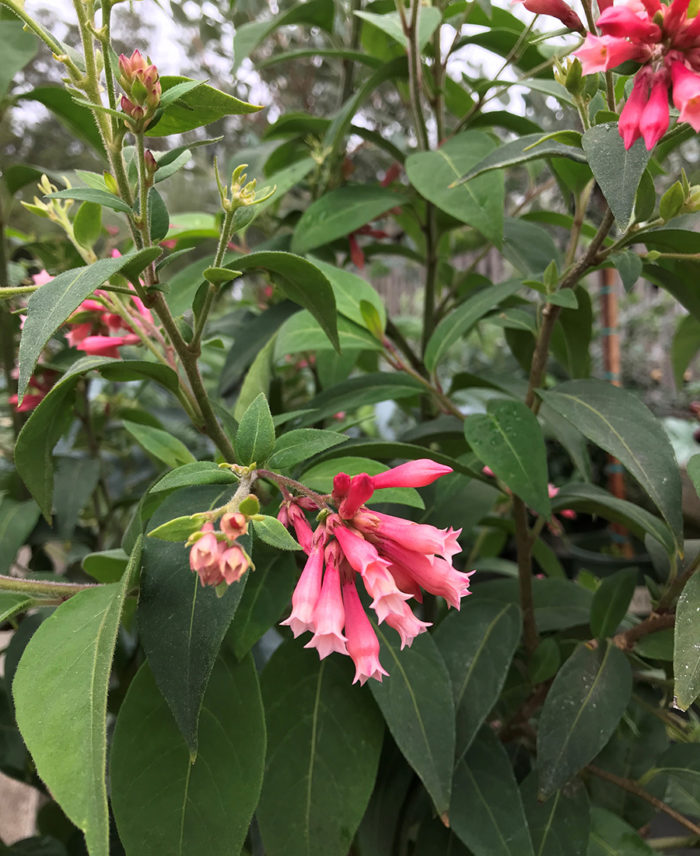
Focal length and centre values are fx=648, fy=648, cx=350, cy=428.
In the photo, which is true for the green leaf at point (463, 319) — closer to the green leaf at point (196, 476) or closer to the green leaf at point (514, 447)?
the green leaf at point (514, 447)

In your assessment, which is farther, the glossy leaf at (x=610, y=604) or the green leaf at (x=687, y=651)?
the glossy leaf at (x=610, y=604)

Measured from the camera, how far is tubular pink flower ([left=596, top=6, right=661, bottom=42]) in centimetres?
27

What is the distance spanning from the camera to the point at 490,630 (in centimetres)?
46

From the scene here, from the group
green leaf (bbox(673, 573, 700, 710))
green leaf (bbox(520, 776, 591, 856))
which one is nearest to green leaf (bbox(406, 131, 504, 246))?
green leaf (bbox(673, 573, 700, 710))

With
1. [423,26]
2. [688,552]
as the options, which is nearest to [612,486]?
[688,552]

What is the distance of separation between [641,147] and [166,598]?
31cm

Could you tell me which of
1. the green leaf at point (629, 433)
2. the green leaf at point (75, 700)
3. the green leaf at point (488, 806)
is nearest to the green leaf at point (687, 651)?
the green leaf at point (629, 433)

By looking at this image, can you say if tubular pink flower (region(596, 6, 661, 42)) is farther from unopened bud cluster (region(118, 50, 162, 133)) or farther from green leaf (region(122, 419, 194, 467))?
green leaf (region(122, 419, 194, 467))

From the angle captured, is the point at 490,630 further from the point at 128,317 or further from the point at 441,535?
the point at 128,317

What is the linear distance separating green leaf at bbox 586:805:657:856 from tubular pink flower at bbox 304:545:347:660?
30cm

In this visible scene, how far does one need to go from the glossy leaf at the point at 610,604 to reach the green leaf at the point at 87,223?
425 millimetres

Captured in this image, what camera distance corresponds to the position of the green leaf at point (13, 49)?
53 centimetres

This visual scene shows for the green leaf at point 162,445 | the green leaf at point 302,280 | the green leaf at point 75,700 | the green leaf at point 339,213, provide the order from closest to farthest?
the green leaf at point 75,700 → the green leaf at point 302,280 → the green leaf at point 162,445 → the green leaf at point 339,213

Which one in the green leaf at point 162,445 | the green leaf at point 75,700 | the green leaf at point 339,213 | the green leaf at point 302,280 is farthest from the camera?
the green leaf at point 339,213
